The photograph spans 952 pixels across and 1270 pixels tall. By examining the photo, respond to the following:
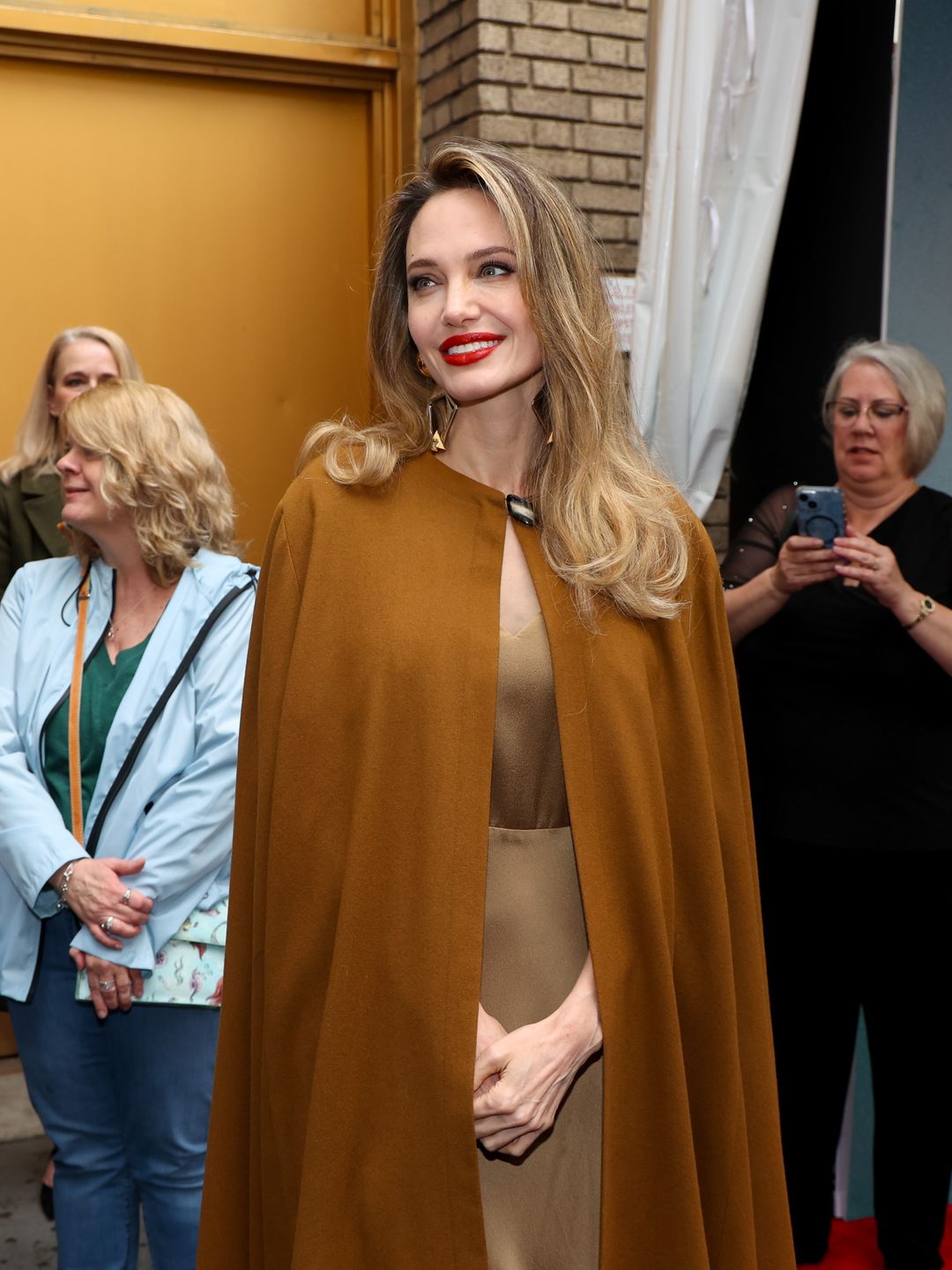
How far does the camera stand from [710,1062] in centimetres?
219

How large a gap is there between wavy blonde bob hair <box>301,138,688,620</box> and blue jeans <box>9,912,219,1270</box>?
1.25 m

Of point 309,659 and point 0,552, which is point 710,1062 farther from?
point 0,552

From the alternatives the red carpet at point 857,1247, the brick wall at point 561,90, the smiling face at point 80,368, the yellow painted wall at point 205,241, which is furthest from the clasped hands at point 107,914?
the brick wall at point 561,90

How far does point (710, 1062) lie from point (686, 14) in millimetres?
2341

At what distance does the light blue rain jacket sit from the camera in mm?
2805

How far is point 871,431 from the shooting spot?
345 centimetres

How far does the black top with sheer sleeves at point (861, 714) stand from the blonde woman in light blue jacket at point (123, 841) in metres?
1.33

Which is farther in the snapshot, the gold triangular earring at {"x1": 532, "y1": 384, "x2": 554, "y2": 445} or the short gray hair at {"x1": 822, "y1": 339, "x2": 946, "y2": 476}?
the short gray hair at {"x1": 822, "y1": 339, "x2": 946, "y2": 476}

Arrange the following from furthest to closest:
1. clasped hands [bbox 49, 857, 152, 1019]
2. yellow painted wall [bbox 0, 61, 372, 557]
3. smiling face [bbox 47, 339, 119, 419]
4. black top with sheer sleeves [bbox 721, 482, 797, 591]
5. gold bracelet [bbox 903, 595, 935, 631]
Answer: yellow painted wall [bbox 0, 61, 372, 557] < smiling face [bbox 47, 339, 119, 419] < black top with sheer sleeves [bbox 721, 482, 797, 591] < gold bracelet [bbox 903, 595, 935, 631] < clasped hands [bbox 49, 857, 152, 1019]

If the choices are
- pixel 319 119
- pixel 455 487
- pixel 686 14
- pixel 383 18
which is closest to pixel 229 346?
pixel 319 119

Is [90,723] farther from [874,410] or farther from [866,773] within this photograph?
[874,410]

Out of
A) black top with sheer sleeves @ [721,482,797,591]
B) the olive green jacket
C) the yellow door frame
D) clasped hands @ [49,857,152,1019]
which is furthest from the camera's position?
the yellow door frame

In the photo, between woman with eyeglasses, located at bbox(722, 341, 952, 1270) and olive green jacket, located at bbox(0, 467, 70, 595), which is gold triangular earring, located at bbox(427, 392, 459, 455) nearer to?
woman with eyeglasses, located at bbox(722, 341, 952, 1270)

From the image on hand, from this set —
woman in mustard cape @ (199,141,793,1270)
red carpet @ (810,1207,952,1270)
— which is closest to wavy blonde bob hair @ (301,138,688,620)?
woman in mustard cape @ (199,141,793,1270)
